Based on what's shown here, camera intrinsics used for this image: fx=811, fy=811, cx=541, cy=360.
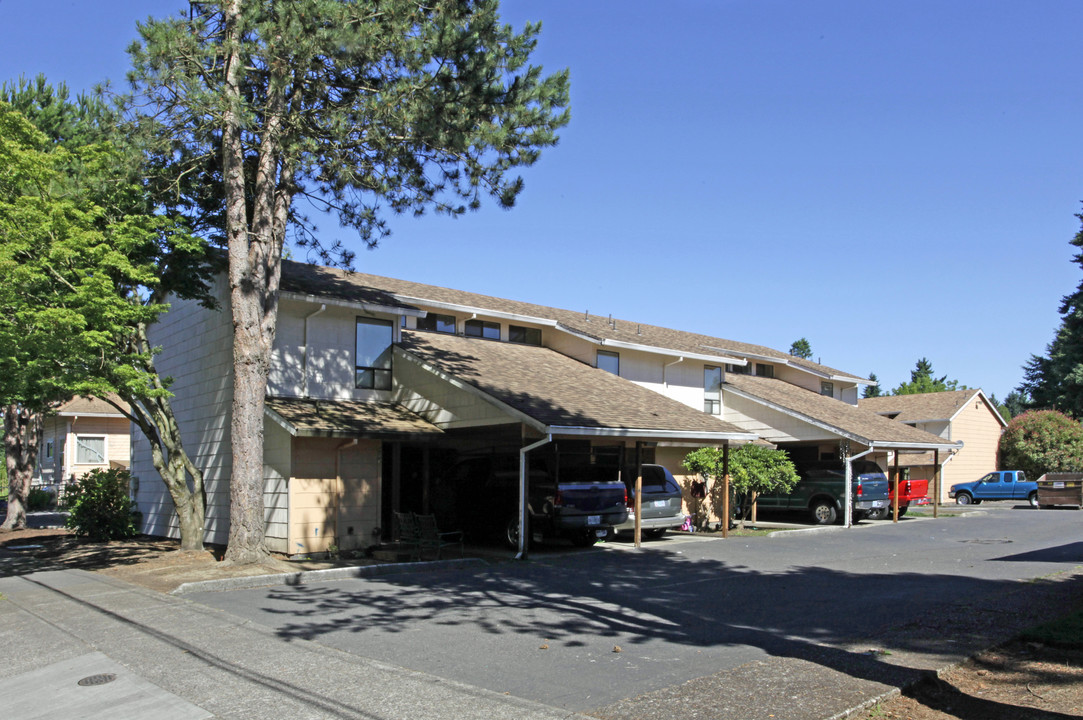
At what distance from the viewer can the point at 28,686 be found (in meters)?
7.24

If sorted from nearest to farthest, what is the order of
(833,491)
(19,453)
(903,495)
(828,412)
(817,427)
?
(19,453) → (833,491) → (817,427) → (903,495) → (828,412)

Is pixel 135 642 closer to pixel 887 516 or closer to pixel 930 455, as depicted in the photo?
pixel 887 516

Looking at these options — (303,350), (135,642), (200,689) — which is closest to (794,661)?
(200,689)

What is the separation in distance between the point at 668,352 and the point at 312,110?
46.7 feet

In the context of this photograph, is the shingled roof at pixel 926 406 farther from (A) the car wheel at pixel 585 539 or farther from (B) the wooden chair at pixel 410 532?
(B) the wooden chair at pixel 410 532

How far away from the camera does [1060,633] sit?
7918 mm

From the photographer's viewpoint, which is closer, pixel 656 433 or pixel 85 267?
pixel 85 267

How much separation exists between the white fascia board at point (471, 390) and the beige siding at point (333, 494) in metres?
2.01

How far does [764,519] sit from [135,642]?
21.3 m

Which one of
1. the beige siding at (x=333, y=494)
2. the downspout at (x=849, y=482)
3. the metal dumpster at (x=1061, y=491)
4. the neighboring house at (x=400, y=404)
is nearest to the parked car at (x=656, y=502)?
the neighboring house at (x=400, y=404)

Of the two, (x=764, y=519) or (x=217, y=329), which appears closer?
(x=217, y=329)

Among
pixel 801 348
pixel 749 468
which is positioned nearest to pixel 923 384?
pixel 801 348

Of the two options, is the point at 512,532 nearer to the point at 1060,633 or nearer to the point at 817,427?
the point at 1060,633

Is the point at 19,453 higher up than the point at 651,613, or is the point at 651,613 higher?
the point at 19,453
